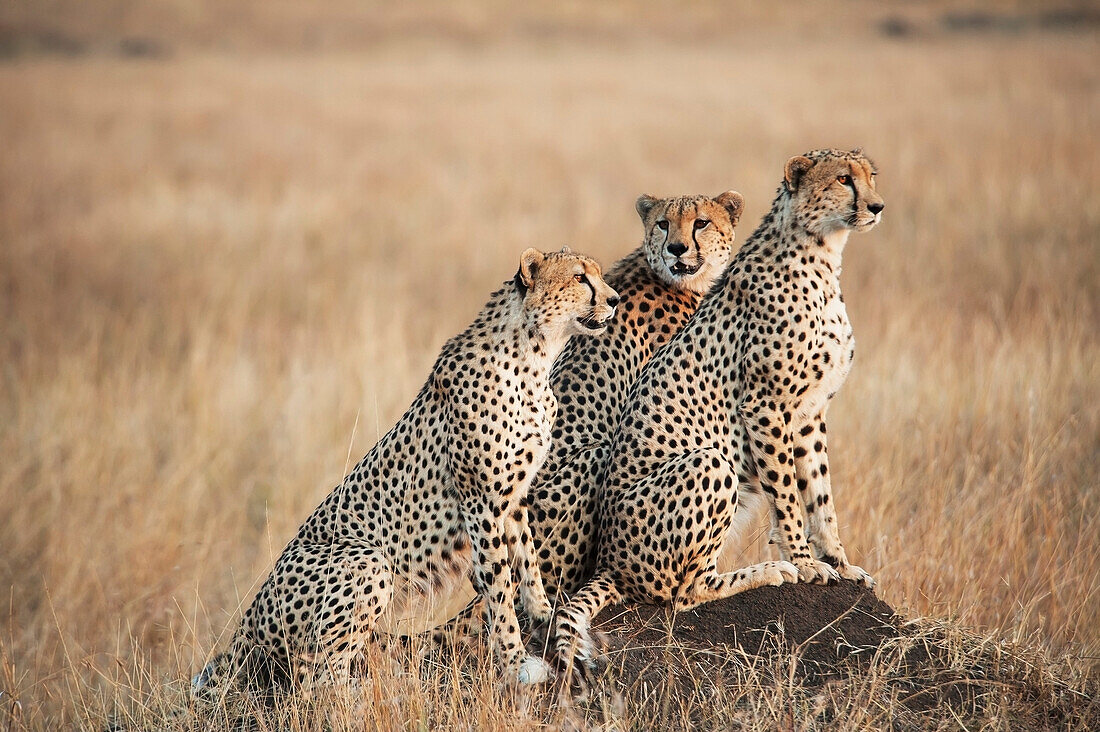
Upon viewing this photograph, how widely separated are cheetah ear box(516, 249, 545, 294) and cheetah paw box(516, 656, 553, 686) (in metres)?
1.09

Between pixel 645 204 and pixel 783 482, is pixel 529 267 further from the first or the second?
pixel 783 482

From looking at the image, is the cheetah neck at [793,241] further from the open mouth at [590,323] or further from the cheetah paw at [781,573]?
the cheetah paw at [781,573]

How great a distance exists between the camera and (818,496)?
3777 millimetres

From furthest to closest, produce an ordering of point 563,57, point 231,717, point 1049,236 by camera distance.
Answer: point 563,57 < point 1049,236 < point 231,717

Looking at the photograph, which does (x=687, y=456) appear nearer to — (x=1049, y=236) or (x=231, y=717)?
(x=231, y=717)

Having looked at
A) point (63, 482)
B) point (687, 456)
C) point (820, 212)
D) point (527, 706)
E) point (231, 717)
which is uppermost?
point (820, 212)

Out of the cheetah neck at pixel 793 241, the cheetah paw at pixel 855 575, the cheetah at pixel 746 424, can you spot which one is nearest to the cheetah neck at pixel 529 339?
the cheetah at pixel 746 424

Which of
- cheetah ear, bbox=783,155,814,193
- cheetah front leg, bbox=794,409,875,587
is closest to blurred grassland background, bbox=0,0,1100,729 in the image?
cheetah front leg, bbox=794,409,875,587

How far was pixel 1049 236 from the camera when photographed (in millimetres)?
9469

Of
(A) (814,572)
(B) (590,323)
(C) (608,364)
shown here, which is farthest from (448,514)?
(A) (814,572)

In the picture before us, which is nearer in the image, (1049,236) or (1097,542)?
(1097,542)

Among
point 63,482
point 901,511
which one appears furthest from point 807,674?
point 63,482

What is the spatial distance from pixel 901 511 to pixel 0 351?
659 cm

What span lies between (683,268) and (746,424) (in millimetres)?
677
